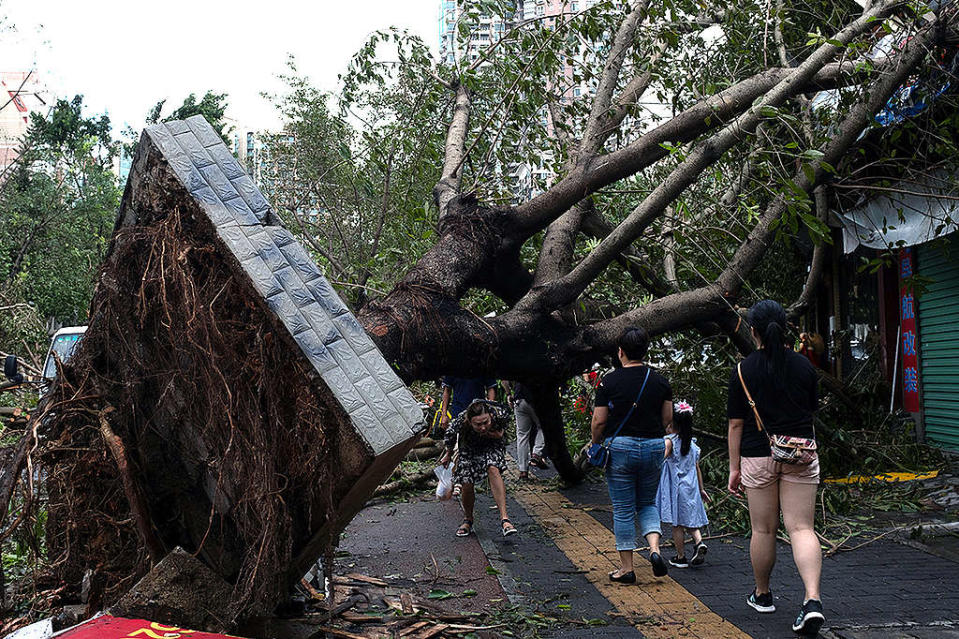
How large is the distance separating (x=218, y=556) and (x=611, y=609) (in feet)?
8.22

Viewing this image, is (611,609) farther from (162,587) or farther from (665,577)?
(162,587)

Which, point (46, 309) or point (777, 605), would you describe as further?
point (46, 309)

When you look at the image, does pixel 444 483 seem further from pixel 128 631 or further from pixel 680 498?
pixel 128 631

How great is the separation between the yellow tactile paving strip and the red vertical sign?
5204 mm

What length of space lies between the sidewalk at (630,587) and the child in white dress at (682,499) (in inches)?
7.5

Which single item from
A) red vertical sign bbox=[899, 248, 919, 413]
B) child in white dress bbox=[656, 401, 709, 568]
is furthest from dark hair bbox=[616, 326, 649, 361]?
red vertical sign bbox=[899, 248, 919, 413]

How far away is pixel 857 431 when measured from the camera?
952 cm

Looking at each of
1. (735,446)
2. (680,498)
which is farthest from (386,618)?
(680,498)

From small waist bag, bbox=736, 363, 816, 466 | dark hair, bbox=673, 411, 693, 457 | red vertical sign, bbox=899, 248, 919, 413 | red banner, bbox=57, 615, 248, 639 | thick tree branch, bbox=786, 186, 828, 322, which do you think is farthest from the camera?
red vertical sign, bbox=899, 248, 919, 413

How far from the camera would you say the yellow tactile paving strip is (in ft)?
15.3

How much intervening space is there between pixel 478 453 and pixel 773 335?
3498mm

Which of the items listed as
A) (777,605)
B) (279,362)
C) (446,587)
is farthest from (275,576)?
(777,605)

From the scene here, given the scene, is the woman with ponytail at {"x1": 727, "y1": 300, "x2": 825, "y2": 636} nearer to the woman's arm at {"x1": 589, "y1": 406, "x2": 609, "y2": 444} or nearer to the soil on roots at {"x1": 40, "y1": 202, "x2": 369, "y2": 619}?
the woman's arm at {"x1": 589, "y1": 406, "x2": 609, "y2": 444}

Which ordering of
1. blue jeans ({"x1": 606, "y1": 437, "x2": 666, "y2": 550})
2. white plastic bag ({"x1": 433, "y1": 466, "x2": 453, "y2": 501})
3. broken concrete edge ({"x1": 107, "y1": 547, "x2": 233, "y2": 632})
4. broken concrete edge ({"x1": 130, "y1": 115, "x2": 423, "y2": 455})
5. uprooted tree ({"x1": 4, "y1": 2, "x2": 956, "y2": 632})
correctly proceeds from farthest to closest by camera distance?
white plastic bag ({"x1": 433, "y1": 466, "x2": 453, "y2": 501}) → blue jeans ({"x1": 606, "y1": 437, "x2": 666, "y2": 550}) → uprooted tree ({"x1": 4, "y1": 2, "x2": 956, "y2": 632}) → broken concrete edge ({"x1": 130, "y1": 115, "x2": 423, "y2": 455}) → broken concrete edge ({"x1": 107, "y1": 547, "x2": 233, "y2": 632})
